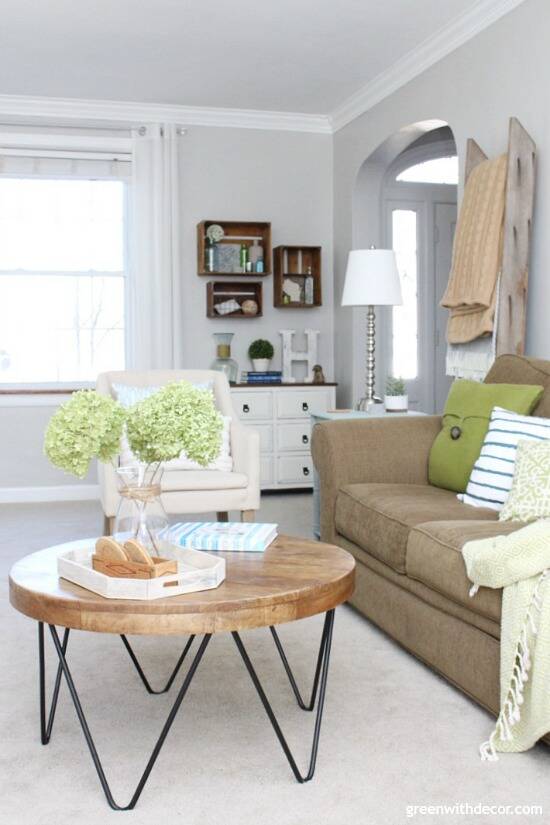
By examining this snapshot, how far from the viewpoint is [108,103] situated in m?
6.00

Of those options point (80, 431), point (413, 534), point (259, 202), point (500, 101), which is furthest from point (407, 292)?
point (80, 431)

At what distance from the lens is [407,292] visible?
6988 millimetres

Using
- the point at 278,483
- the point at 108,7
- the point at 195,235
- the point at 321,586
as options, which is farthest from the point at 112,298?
the point at 321,586

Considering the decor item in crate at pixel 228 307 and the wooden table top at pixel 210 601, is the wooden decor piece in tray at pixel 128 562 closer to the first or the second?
the wooden table top at pixel 210 601

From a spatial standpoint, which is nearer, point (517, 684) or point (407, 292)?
point (517, 684)

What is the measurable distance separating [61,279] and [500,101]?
3278mm

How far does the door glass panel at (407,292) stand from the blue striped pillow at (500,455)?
3.83m

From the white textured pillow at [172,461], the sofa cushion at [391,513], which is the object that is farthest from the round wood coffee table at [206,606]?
the white textured pillow at [172,461]

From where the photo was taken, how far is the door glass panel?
6969 mm

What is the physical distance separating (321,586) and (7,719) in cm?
103

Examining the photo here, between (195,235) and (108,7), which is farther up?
(108,7)

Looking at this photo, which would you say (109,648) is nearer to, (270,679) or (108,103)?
(270,679)

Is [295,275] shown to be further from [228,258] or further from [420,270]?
[420,270]

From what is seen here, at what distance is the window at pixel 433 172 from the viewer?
7027mm
